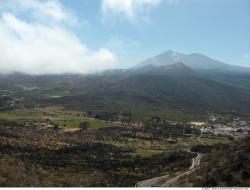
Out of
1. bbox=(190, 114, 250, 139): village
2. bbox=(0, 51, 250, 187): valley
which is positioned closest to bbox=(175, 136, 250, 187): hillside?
bbox=(0, 51, 250, 187): valley

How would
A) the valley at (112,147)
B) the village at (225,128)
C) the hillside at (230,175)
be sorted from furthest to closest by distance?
the village at (225,128) → the valley at (112,147) → the hillside at (230,175)

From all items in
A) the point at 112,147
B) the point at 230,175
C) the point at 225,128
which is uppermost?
the point at 230,175

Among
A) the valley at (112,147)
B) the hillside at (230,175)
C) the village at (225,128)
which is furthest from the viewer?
the village at (225,128)

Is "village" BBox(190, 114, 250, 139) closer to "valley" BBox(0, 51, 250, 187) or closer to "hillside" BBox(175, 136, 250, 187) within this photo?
"valley" BBox(0, 51, 250, 187)

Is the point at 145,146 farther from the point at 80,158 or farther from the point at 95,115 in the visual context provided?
the point at 95,115

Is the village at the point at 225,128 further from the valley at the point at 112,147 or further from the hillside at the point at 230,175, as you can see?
the hillside at the point at 230,175

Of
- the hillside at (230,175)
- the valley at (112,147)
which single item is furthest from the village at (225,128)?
the hillside at (230,175)

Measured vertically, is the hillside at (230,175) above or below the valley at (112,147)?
above

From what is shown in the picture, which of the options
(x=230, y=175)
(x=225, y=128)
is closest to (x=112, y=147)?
(x=225, y=128)

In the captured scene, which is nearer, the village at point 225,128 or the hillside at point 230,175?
the hillside at point 230,175

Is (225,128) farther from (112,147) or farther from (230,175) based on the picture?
(230,175)

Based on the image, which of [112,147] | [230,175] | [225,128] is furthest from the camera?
[225,128]
